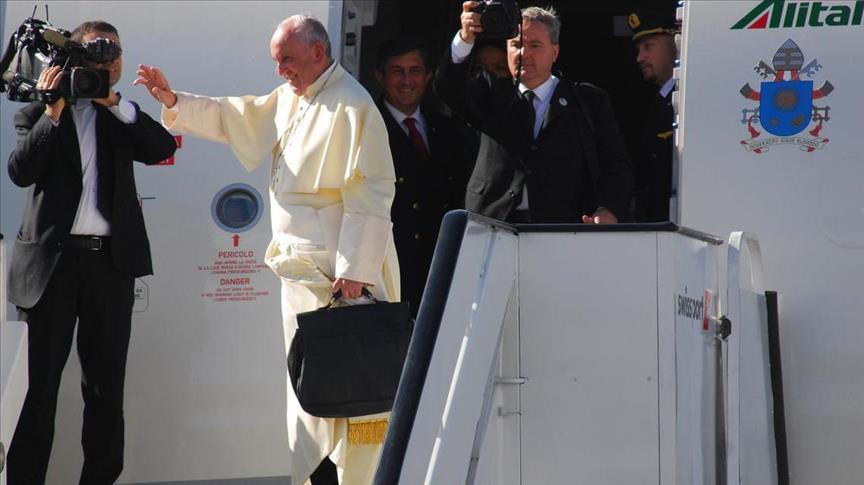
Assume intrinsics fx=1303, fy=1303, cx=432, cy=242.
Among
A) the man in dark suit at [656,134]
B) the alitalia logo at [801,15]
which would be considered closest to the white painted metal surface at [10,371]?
the man in dark suit at [656,134]

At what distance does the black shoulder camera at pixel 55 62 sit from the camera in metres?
4.55

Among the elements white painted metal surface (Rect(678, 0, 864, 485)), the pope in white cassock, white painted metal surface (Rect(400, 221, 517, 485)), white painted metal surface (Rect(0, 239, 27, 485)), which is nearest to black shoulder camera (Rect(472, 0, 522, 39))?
the pope in white cassock

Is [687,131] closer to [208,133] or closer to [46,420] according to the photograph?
[208,133]

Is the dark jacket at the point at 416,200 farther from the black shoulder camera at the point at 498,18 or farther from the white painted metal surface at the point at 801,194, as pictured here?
the white painted metal surface at the point at 801,194

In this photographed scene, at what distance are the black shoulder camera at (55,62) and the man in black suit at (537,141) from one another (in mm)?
1235

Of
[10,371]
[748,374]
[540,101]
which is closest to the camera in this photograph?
[10,371]

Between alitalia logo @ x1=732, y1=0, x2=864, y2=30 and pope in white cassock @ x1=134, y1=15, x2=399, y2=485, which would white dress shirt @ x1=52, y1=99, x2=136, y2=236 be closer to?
pope in white cassock @ x1=134, y1=15, x2=399, y2=485

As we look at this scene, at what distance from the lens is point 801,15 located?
15.5 ft

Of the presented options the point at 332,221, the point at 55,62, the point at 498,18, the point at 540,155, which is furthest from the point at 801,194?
the point at 55,62

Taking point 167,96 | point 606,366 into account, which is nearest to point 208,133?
point 167,96

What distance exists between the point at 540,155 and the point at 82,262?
1.74 meters

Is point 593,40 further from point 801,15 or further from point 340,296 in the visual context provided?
point 340,296

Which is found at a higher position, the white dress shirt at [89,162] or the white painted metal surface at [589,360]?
the white dress shirt at [89,162]

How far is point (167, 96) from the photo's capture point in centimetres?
468
